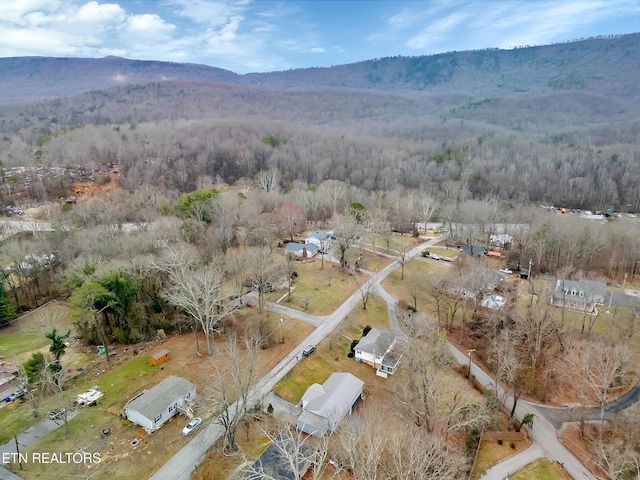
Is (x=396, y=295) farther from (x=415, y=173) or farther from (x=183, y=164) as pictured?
(x=183, y=164)

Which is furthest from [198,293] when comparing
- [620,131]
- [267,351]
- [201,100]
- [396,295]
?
[201,100]

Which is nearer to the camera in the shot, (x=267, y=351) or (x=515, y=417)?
(x=515, y=417)

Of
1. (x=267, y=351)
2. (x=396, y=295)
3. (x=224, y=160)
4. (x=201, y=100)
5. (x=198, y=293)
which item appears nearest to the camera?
(x=198, y=293)

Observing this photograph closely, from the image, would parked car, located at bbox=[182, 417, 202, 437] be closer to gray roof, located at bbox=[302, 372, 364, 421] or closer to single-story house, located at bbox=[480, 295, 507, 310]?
gray roof, located at bbox=[302, 372, 364, 421]

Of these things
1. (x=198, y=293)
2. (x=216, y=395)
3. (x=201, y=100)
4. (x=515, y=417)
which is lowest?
(x=515, y=417)

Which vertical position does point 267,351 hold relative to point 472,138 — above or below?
below

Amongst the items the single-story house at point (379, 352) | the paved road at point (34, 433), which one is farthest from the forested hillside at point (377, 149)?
the paved road at point (34, 433)
